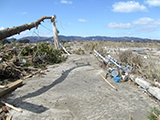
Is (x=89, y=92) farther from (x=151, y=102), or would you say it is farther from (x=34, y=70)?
(x=34, y=70)

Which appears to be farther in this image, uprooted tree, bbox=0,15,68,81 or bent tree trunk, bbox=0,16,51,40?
uprooted tree, bbox=0,15,68,81

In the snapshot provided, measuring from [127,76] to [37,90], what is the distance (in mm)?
4071

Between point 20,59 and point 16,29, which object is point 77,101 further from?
point 20,59

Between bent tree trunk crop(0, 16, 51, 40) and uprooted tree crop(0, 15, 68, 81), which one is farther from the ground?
bent tree trunk crop(0, 16, 51, 40)

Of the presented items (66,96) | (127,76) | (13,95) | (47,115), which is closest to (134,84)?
(127,76)

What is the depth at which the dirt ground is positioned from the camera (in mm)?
3094

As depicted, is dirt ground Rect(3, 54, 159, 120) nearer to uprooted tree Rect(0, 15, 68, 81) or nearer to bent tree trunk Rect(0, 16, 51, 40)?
uprooted tree Rect(0, 15, 68, 81)

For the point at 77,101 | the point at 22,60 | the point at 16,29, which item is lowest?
the point at 77,101

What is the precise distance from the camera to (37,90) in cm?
425

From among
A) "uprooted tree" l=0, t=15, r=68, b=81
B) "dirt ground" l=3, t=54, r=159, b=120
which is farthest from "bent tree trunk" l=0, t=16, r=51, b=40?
"dirt ground" l=3, t=54, r=159, b=120

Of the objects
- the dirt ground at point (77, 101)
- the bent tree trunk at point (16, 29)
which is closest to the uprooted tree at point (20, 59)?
the bent tree trunk at point (16, 29)

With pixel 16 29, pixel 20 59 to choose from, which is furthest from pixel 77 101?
pixel 20 59

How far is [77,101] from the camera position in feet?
12.4

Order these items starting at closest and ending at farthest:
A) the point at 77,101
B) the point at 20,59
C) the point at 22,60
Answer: the point at 77,101, the point at 20,59, the point at 22,60
